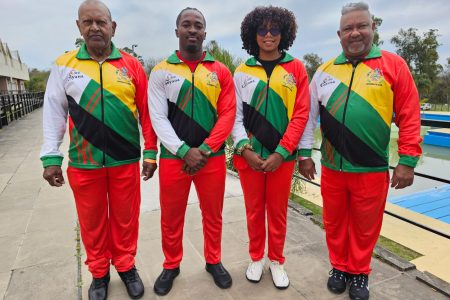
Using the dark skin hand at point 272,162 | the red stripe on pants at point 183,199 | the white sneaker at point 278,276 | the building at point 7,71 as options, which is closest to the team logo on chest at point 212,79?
the red stripe on pants at point 183,199

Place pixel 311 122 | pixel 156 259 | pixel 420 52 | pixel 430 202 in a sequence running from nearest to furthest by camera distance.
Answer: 1. pixel 311 122
2. pixel 156 259
3. pixel 430 202
4. pixel 420 52

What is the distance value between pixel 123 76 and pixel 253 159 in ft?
3.32

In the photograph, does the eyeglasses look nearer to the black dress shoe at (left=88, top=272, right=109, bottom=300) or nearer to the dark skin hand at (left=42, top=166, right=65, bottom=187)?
the dark skin hand at (left=42, top=166, right=65, bottom=187)

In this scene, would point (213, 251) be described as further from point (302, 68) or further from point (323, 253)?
point (302, 68)

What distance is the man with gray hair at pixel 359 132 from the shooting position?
2.03m

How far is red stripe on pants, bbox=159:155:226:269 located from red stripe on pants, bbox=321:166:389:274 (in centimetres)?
78

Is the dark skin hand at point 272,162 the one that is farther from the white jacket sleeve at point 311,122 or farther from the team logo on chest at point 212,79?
the team logo on chest at point 212,79

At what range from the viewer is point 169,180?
2.28 metres

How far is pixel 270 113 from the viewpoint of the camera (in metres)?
2.25

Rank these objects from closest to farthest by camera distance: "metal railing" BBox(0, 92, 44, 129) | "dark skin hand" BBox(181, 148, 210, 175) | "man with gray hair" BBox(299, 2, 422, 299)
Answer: "man with gray hair" BBox(299, 2, 422, 299) < "dark skin hand" BBox(181, 148, 210, 175) < "metal railing" BBox(0, 92, 44, 129)

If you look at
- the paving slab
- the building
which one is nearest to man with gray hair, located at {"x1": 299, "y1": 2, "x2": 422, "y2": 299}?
the paving slab

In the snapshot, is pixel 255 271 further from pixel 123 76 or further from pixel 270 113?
pixel 123 76

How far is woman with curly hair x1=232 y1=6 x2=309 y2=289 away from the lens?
223 cm

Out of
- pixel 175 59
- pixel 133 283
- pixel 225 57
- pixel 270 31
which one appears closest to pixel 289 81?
pixel 270 31
